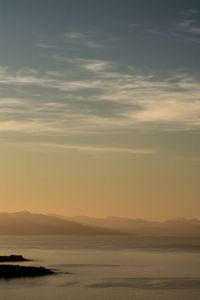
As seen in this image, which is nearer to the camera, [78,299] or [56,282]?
[78,299]

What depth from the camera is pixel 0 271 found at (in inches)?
4311

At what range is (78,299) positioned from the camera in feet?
270

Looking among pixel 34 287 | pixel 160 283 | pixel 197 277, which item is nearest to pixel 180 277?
pixel 197 277

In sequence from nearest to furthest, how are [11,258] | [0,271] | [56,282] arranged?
1. [56,282]
2. [0,271]
3. [11,258]

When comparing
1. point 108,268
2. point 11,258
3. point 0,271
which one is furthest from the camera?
point 11,258

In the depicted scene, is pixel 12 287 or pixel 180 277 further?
pixel 180 277

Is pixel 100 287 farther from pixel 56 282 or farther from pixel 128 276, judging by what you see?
pixel 128 276

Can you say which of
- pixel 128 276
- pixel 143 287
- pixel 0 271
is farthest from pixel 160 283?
pixel 0 271

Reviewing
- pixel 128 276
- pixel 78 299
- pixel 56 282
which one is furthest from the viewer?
pixel 128 276

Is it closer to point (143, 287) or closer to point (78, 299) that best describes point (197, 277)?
point (143, 287)

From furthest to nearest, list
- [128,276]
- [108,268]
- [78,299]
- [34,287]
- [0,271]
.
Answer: [108,268]
[128,276]
[0,271]
[34,287]
[78,299]

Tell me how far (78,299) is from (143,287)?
1830cm

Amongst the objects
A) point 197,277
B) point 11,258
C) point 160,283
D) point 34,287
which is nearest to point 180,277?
point 197,277

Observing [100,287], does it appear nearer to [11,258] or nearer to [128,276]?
[128,276]
